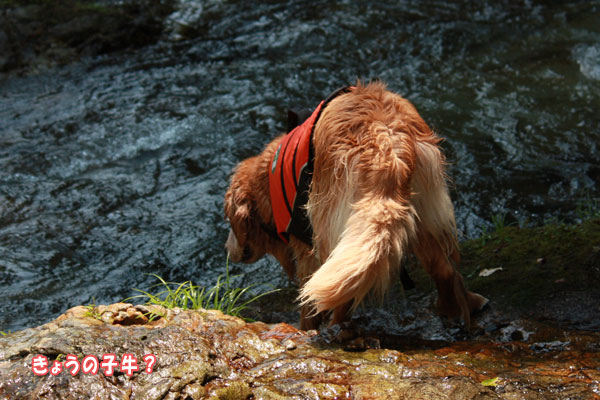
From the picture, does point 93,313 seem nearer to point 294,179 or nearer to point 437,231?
point 294,179

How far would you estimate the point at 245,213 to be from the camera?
11.3ft

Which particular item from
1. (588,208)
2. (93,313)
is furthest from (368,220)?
(588,208)

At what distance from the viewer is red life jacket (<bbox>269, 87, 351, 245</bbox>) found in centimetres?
267

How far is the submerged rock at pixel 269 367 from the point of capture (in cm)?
188

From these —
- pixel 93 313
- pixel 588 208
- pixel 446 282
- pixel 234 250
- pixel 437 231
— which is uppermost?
pixel 437 231

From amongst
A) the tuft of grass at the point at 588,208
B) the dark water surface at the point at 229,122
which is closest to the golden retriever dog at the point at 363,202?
the dark water surface at the point at 229,122

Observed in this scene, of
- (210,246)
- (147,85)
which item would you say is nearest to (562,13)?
(147,85)

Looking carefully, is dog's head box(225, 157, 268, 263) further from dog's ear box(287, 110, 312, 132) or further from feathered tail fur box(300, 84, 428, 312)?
feathered tail fur box(300, 84, 428, 312)

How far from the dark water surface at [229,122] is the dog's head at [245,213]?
20.1 inches

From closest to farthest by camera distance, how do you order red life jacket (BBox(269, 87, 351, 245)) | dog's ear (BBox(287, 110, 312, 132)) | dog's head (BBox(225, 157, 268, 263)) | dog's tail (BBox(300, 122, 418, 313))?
dog's tail (BBox(300, 122, 418, 313))
red life jacket (BBox(269, 87, 351, 245))
dog's ear (BBox(287, 110, 312, 132))
dog's head (BBox(225, 157, 268, 263))

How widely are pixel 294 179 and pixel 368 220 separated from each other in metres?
0.75

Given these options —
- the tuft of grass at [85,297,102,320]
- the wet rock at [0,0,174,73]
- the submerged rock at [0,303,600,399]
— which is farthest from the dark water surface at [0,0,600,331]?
the submerged rock at [0,303,600,399]

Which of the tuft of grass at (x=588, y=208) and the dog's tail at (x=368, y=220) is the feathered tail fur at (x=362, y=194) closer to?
the dog's tail at (x=368, y=220)

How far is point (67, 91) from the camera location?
6770 mm
